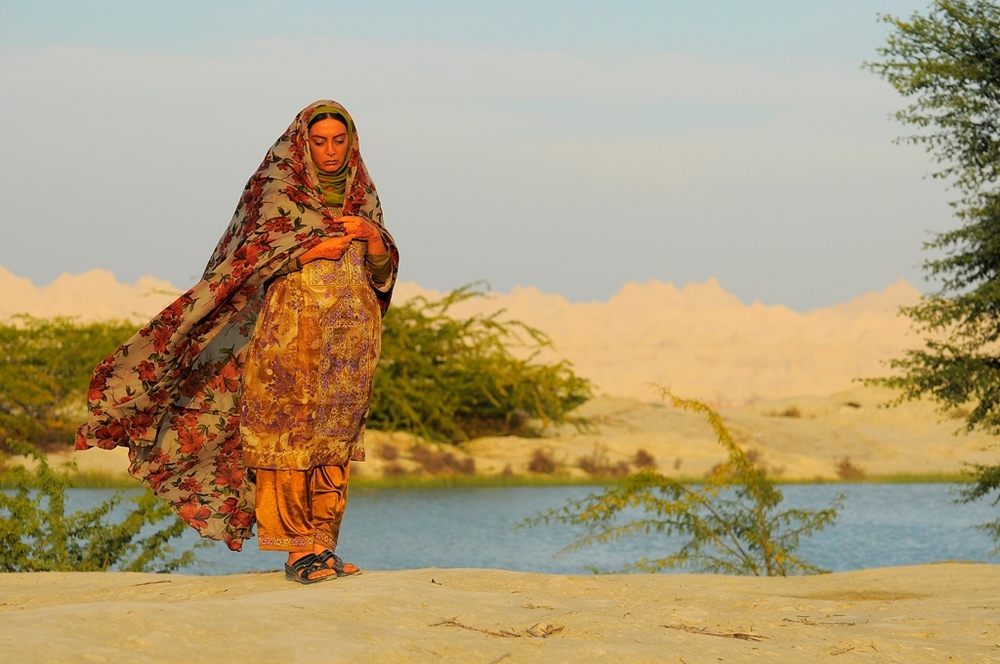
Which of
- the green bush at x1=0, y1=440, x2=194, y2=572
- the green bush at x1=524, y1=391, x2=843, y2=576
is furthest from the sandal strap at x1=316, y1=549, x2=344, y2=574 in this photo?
the green bush at x1=524, y1=391, x2=843, y2=576

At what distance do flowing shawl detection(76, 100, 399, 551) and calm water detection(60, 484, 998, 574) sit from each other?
5158mm

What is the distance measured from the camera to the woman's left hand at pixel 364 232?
6551 millimetres

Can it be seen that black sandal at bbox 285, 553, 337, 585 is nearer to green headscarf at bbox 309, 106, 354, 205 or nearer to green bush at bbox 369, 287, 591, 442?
green headscarf at bbox 309, 106, 354, 205

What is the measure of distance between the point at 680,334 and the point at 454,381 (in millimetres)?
67308

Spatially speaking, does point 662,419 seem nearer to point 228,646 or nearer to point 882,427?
point 882,427

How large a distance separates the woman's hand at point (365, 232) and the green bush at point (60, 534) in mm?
3998

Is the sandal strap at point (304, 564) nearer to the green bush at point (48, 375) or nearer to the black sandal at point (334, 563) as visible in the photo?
the black sandal at point (334, 563)

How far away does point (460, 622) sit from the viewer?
5.21m

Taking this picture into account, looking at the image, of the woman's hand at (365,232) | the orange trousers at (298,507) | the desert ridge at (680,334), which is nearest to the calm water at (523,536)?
the orange trousers at (298,507)

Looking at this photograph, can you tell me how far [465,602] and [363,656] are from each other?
1.32 meters

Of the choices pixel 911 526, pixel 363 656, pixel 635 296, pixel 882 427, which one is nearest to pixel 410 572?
pixel 363 656

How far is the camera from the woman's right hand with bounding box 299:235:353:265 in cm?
646

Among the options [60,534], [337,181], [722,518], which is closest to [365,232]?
[337,181]

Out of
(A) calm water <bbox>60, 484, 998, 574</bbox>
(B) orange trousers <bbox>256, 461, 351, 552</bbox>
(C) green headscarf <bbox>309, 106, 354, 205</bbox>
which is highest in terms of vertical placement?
(C) green headscarf <bbox>309, 106, 354, 205</bbox>
